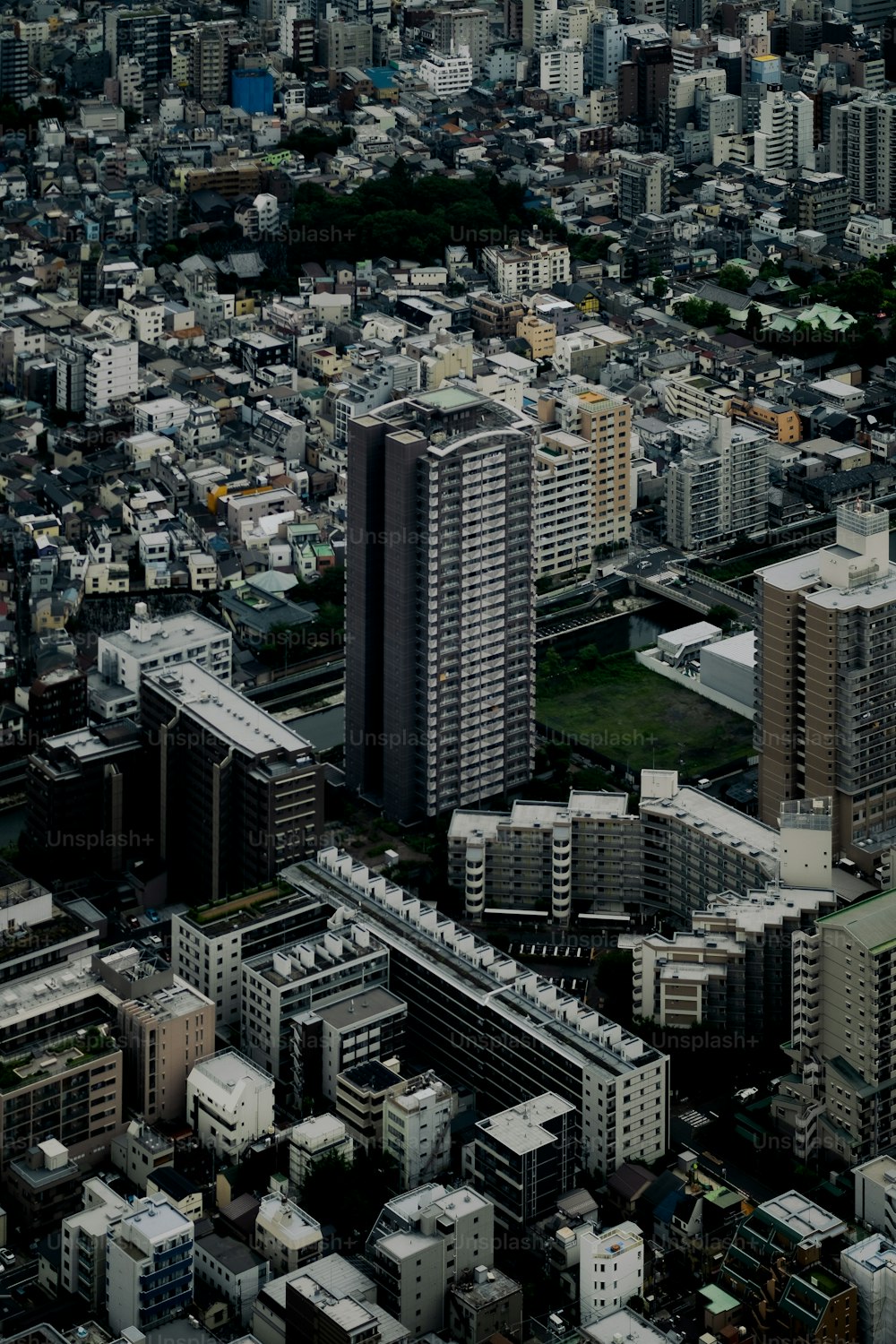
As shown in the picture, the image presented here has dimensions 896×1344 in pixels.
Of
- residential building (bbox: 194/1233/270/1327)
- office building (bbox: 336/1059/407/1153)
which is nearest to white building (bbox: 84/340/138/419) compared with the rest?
office building (bbox: 336/1059/407/1153)

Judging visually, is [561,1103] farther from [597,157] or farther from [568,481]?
[597,157]

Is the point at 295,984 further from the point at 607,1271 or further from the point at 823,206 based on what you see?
the point at 823,206

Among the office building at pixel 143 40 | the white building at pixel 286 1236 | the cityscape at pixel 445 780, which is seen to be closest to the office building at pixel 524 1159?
the cityscape at pixel 445 780

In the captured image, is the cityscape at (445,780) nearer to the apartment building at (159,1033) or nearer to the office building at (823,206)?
the apartment building at (159,1033)

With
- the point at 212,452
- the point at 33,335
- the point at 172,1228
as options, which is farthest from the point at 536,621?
the point at 172,1228

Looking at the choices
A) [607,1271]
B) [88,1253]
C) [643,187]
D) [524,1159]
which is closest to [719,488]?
[643,187]

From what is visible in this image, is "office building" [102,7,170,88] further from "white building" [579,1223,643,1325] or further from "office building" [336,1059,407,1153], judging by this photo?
"white building" [579,1223,643,1325]
